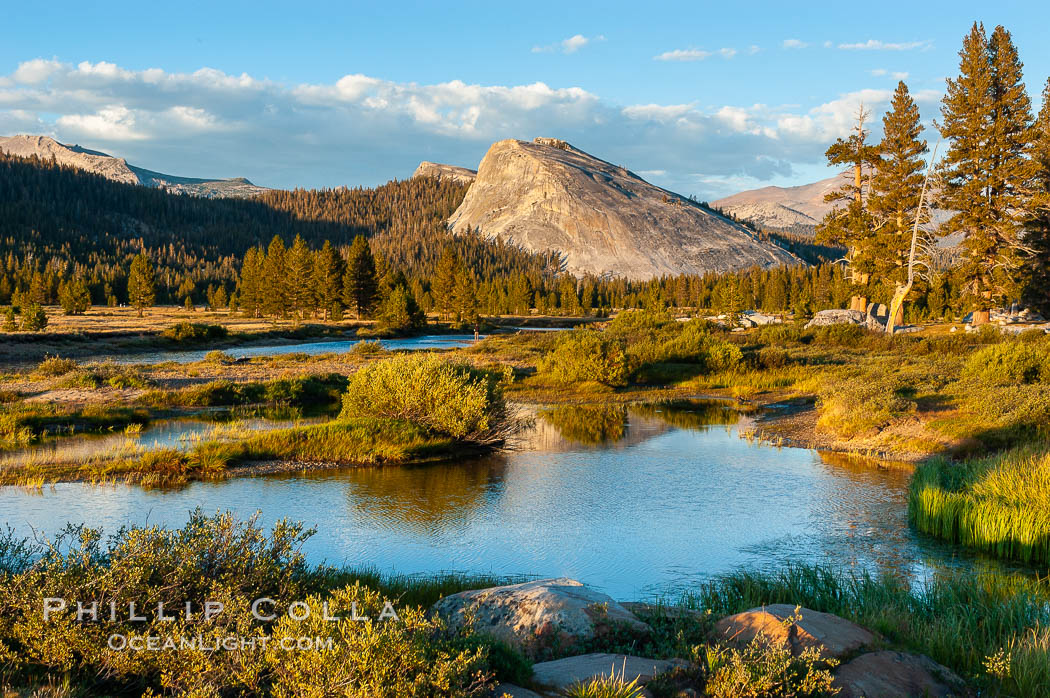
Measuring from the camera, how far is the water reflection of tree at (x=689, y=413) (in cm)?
2405

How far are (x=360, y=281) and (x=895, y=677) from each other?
92.3 meters

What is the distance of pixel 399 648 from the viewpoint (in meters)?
4.44

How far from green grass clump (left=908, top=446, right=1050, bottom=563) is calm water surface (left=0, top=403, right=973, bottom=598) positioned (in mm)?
457

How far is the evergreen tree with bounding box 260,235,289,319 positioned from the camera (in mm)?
88250

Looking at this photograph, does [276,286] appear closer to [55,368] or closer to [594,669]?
[55,368]

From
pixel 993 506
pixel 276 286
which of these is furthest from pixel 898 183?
pixel 276 286

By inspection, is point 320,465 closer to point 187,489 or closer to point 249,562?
point 187,489

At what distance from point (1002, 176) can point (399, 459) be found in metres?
41.7

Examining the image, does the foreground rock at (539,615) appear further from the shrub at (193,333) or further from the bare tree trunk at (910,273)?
the shrub at (193,333)

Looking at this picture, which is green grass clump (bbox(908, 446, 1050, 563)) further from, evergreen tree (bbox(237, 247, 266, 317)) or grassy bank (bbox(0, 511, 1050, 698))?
evergreen tree (bbox(237, 247, 266, 317))

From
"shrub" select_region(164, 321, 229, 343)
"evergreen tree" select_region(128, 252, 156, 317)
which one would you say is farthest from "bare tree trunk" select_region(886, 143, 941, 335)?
"evergreen tree" select_region(128, 252, 156, 317)

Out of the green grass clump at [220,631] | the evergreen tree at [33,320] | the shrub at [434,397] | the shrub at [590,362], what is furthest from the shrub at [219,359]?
the green grass clump at [220,631]

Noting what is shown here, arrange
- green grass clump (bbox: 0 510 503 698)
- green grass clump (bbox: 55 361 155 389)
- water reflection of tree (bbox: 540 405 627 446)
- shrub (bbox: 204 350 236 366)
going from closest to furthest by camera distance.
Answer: green grass clump (bbox: 0 510 503 698) < water reflection of tree (bbox: 540 405 627 446) < green grass clump (bbox: 55 361 155 389) < shrub (bbox: 204 350 236 366)

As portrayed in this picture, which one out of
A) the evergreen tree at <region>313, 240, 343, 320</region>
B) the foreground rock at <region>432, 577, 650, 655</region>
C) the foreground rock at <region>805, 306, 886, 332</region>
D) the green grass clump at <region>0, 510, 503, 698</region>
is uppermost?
the evergreen tree at <region>313, 240, 343, 320</region>
